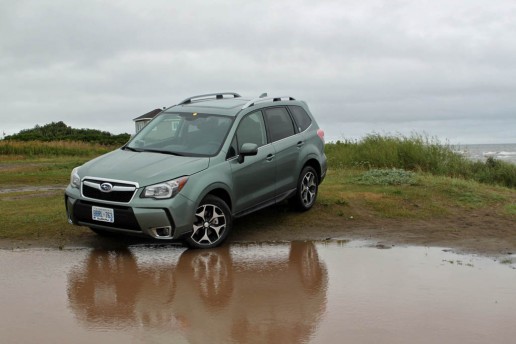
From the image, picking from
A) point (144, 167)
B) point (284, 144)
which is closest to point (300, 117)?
point (284, 144)

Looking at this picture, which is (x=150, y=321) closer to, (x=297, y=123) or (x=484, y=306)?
(x=484, y=306)

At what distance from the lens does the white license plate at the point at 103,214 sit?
331 inches

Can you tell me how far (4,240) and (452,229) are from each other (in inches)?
263

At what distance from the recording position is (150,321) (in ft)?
19.1

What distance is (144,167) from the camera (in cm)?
870

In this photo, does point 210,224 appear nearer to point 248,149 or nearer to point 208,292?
point 248,149

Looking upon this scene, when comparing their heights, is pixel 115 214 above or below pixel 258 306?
above

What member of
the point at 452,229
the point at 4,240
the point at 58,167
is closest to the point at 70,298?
the point at 4,240

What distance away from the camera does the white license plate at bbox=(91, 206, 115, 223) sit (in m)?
8.41

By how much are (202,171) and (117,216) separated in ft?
4.07

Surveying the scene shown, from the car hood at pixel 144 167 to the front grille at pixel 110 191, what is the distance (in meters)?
0.08

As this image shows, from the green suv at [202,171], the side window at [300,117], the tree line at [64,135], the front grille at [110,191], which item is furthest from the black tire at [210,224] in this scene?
the tree line at [64,135]

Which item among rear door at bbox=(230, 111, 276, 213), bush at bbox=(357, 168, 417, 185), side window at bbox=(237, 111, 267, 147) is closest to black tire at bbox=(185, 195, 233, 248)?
rear door at bbox=(230, 111, 276, 213)

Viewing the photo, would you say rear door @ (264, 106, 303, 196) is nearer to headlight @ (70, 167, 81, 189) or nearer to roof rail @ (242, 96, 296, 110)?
roof rail @ (242, 96, 296, 110)
